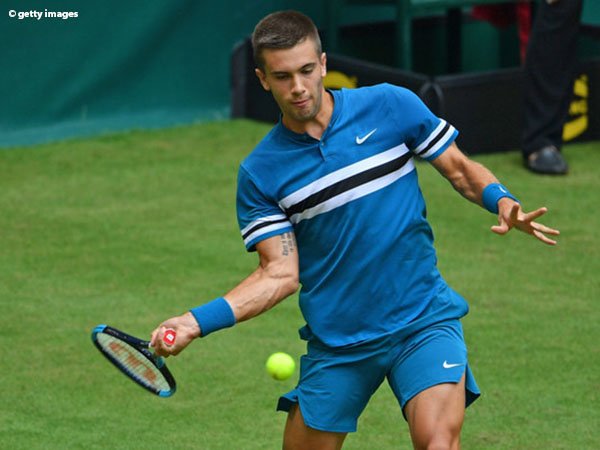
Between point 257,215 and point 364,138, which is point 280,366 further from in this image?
point 364,138

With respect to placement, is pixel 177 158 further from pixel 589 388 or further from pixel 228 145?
A: pixel 589 388

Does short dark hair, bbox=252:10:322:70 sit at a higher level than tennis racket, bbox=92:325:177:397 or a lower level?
higher

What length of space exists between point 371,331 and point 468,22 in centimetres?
→ 856

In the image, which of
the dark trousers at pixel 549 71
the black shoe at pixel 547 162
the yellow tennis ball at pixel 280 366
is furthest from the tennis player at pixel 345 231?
the black shoe at pixel 547 162

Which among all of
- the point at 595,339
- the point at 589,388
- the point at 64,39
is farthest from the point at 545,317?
the point at 64,39

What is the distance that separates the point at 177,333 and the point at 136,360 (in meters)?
0.49

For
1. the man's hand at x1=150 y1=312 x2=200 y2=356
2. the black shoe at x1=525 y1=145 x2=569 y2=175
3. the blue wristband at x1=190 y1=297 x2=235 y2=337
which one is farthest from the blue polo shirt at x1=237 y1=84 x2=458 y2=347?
the black shoe at x1=525 y1=145 x2=569 y2=175

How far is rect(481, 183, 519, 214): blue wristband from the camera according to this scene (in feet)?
15.9

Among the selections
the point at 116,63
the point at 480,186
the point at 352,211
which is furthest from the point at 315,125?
the point at 116,63

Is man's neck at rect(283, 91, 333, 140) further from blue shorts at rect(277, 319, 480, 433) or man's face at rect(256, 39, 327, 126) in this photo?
blue shorts at rect(277, 319, 480, 433)

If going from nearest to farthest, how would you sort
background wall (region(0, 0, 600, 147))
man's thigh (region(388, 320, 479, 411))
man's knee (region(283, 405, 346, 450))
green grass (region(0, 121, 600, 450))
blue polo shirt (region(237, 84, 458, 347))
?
man's thigh (region(388, 320, 479, 411)), blue polo shirt (region(237, 84, 458, 347)), man's knee (region(283, 405, 346, 450)), green grass (region(0, 121, 600, 450)), background wall (region(0, 0, 600, 147))

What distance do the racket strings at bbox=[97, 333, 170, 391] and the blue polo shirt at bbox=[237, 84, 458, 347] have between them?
0.57 metres

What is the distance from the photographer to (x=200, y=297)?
7.97 m

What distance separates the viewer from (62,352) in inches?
282
